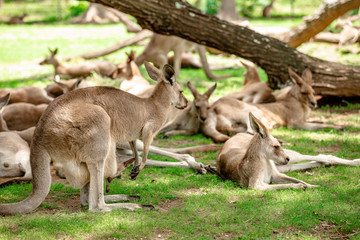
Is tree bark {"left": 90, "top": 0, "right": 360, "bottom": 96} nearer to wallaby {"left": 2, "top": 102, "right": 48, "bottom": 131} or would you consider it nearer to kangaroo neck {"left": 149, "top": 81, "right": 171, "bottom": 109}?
wallaby {"left": 2, "top": 102, "right": 48, "bottom": 131}

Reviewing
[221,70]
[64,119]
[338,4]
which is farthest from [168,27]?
[221,70]

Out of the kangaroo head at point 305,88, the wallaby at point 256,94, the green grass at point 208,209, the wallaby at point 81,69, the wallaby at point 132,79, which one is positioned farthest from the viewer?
the wallaby at point 81,69

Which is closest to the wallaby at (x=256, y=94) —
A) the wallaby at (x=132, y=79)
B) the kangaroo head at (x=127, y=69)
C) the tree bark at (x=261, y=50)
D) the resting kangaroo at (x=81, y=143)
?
the tree bark at (x=261, y=50)

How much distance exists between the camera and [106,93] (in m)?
4.52

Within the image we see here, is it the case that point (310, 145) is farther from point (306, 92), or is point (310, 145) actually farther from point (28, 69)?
point (28, 69)

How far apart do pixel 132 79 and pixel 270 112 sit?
2.73 meters

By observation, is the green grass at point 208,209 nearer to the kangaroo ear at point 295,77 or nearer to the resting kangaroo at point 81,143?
the resting kangaroo at point 81,143

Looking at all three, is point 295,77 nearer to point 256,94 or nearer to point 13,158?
point 256,94

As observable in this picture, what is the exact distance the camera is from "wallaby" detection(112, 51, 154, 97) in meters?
8.36

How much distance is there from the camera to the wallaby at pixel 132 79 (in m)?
8.36

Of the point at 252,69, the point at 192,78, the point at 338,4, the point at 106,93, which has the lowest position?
the point at 192,78

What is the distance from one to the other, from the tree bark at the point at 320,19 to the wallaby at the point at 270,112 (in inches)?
63.5

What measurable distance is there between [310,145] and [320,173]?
122cm

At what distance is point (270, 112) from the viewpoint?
7352 millimetres
